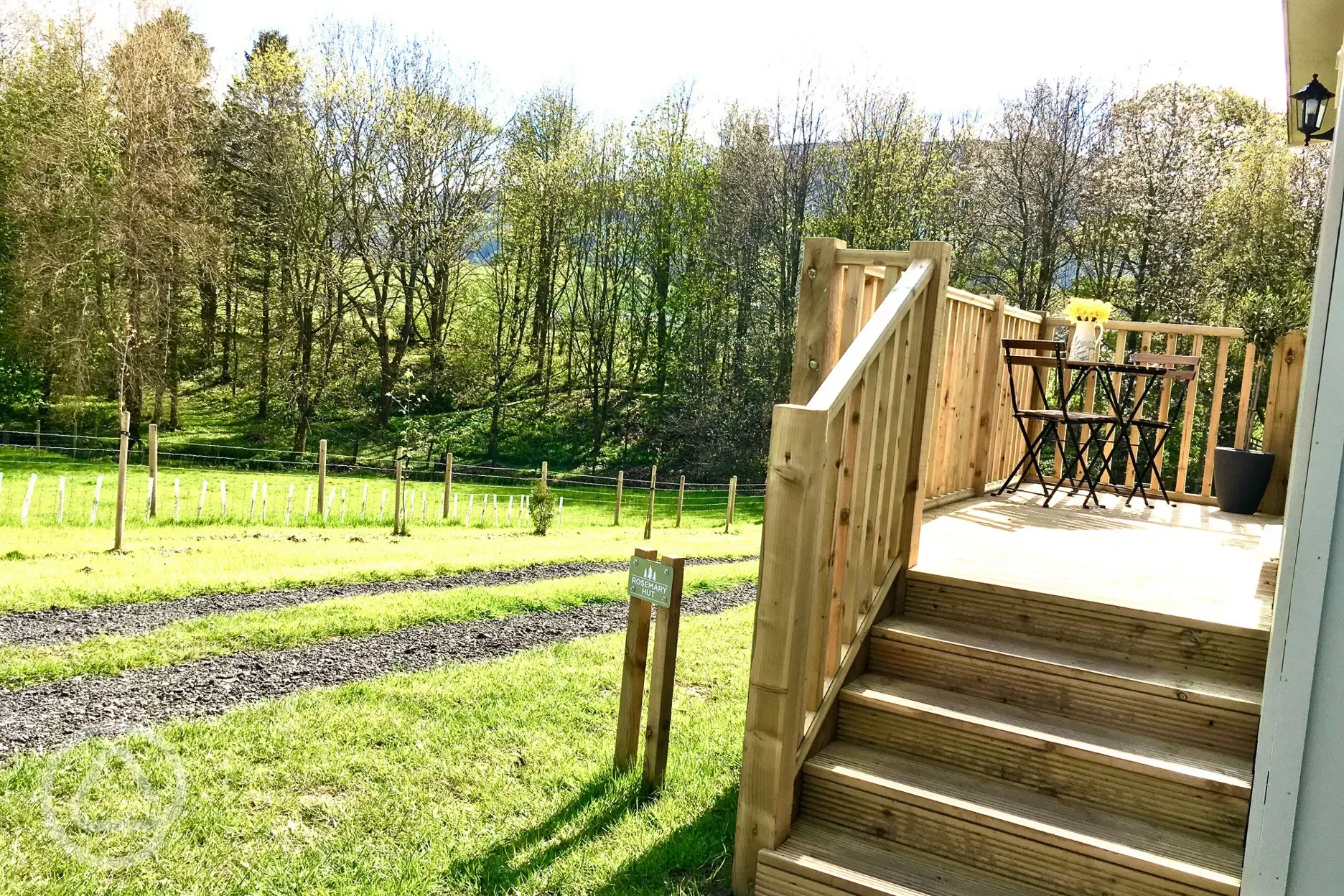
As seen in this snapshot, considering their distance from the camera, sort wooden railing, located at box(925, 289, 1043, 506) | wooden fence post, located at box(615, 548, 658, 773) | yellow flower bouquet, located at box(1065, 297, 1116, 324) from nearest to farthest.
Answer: wooden fence post, located at box(615, 548, 658, 773), wooden railing, located at box(925, 289, 1043, 506), yellow flower bouquet, located at box(1065, 297, 1116, 324)

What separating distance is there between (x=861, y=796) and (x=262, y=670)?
4.24 meters

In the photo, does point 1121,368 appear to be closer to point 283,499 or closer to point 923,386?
point 923,386

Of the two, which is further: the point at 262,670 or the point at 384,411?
the point at 384,411

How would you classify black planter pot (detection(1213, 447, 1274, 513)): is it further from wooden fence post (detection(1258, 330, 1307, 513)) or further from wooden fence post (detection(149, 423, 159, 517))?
wooden fence post (detection(149, 423, 159, 517))

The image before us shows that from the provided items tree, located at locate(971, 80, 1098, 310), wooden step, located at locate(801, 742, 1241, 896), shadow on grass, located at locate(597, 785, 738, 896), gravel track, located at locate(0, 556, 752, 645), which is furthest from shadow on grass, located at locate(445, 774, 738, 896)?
tree, located at locate(971, 80, 1098, 310)

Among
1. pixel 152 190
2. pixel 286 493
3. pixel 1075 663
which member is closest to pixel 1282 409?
pixel 1075 663

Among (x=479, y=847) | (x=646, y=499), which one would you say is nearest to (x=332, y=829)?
(x=479, y=847)

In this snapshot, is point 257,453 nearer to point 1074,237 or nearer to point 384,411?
point 384,411

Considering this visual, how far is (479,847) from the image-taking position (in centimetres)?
329

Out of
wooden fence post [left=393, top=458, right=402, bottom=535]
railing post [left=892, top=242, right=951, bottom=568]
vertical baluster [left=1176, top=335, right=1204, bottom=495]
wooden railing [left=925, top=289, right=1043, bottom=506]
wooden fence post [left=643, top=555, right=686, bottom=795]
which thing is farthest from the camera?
wooden fence post [left=393, top=458, right=402, bottom=535]

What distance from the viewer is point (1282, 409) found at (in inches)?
230

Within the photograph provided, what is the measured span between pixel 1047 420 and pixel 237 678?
17.6 feet

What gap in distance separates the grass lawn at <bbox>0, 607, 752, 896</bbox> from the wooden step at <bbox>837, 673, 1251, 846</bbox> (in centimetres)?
78

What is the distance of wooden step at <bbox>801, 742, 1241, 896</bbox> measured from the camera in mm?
2520
